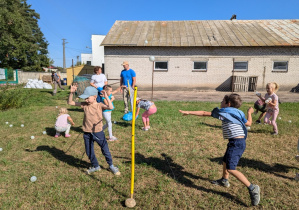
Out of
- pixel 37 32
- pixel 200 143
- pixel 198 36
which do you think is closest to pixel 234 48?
pixel 198 36

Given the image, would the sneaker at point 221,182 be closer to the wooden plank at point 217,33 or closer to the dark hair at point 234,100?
the dark hair at point 234,100

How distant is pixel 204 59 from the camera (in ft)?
55.6

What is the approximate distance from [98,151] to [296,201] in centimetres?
384

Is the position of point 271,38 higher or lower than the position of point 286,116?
higher

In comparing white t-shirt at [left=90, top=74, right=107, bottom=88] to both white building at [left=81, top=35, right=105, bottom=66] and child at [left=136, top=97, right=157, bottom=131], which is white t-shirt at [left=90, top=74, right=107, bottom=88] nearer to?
child at [left=136, top=97, right=157, bottom=131]

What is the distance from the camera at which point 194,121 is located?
7.16 m

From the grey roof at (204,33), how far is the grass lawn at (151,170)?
12.1m

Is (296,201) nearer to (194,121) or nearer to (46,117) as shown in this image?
(194,121)

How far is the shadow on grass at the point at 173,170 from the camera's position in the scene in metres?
3.21

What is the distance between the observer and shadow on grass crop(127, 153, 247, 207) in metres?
3.21

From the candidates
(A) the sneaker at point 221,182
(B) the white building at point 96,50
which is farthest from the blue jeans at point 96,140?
(B) the white building at point 96,50

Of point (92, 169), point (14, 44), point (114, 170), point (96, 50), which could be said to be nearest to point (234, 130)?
point (114, 170)

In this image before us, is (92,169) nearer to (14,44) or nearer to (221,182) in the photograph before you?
(221,182)

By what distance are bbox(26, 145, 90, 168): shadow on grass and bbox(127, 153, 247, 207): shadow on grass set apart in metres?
1.14
